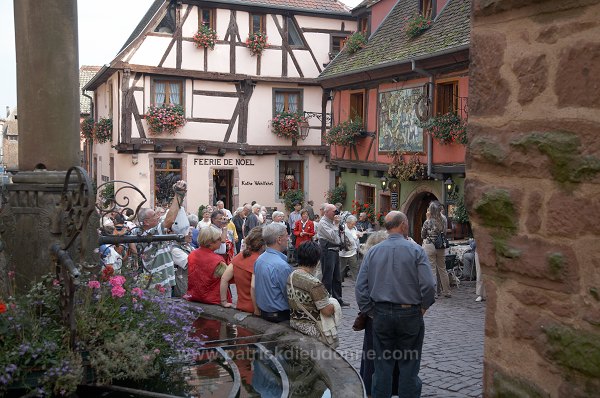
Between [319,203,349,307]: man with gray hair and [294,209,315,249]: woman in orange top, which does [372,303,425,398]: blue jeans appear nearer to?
[319,203,349,307]: man with gray hair

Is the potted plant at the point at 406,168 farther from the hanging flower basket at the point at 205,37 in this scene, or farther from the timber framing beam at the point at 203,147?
the hanging flower basket at the point at 205,37

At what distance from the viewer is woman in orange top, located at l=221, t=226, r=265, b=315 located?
6055mm

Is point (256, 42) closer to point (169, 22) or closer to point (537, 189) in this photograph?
point (169, 22)

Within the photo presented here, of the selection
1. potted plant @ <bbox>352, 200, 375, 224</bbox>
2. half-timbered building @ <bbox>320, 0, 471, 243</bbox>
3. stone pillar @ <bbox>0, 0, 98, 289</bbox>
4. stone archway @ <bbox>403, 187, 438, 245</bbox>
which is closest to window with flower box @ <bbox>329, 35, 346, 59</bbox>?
half-timbered building @ <bbox>320, 0, 471, 243</bbox>

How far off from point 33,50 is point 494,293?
2.79 meters

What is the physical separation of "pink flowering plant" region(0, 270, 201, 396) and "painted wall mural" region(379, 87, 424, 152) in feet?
41.5

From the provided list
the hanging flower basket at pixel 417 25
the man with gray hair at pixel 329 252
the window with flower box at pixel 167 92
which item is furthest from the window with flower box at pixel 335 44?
the man with gray hair at pixel 329 252

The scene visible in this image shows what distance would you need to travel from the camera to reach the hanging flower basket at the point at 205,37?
21469 mm

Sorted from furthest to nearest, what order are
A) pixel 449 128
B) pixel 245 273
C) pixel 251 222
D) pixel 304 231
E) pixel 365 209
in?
pixel 365 209, pixel 251 222, pixel 449 128, pixel 304 231, pixel 245 273

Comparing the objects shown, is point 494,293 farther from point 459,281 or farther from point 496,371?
point 459,281

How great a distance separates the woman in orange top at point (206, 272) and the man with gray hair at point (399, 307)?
1.77 m

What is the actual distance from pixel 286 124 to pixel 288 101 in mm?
1070

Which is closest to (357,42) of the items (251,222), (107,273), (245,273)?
(251,222)

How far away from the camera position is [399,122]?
54.6ft
